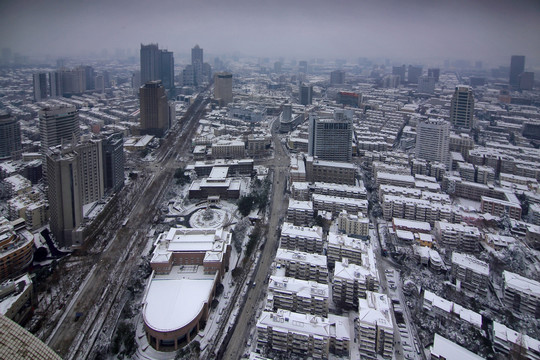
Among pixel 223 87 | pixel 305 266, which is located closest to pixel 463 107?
pixel 223 87

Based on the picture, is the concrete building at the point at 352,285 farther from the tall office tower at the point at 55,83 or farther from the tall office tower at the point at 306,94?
the tall office tower at the point at 55,83

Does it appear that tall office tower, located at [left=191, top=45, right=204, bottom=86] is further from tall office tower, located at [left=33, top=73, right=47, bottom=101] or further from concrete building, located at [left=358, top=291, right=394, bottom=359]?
concrete building, located at [left=358, top=291, right=394, bottom=359]

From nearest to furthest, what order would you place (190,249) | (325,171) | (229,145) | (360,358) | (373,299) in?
(360,358)
(373,299)
(190,249)
(325,171)
(229,145)

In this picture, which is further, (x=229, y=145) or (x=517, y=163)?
(x=229, y=145)

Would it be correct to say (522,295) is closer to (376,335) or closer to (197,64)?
(376,335)

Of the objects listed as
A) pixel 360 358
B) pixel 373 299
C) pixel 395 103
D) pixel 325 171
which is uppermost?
pixel 395 103

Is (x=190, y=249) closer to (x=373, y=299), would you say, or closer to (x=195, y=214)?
(x=195, y=214)

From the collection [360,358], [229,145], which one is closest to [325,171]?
[229,145]

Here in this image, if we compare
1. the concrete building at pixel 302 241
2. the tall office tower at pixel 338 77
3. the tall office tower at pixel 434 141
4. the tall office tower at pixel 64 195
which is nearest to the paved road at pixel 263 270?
the concrete building at pixel 302 241
